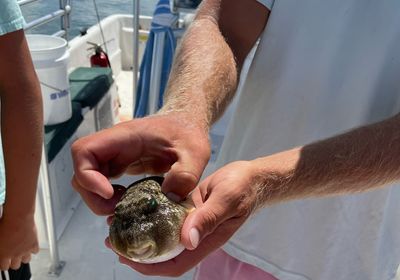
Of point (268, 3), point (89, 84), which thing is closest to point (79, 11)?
point (89, 84)

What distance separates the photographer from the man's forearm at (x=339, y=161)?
1101 millimetres

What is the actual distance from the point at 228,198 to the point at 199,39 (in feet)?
2.35

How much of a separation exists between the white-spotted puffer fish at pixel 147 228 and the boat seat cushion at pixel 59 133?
1.69m

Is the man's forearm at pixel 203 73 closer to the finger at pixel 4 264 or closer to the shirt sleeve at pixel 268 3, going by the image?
the shirt sleeve at pixel 268 3

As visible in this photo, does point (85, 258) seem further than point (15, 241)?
Yes

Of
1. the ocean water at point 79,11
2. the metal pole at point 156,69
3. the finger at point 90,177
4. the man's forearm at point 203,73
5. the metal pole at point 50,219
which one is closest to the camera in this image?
the finger at point 90,177

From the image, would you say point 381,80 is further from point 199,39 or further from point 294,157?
point 199,39

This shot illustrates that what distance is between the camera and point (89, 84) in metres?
3.36

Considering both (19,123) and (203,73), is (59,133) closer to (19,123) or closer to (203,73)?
(19,123)

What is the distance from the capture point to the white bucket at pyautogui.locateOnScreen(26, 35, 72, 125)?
2.61m

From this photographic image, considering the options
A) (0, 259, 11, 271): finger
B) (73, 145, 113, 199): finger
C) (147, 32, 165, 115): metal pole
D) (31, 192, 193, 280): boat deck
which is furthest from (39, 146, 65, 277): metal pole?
(73, 145, 113, 199): finger

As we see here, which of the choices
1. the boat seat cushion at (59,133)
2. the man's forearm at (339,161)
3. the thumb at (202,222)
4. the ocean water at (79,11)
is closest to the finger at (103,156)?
the thumb at (202,222)

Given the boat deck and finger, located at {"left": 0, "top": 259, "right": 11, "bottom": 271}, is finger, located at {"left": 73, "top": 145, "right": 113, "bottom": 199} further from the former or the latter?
the boat deck

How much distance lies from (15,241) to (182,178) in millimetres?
981
